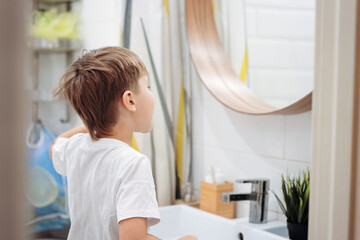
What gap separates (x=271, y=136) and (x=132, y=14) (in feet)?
2.14

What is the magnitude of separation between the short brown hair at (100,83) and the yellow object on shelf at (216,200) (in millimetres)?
584

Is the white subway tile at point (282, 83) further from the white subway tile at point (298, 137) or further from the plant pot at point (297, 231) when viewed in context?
the plant pot at point (297, 231)

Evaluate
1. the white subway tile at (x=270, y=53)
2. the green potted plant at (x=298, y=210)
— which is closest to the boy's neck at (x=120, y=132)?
the green potted plant at (x=298, y=210)

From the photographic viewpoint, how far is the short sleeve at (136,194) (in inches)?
30.2

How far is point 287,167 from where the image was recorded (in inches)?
47.1

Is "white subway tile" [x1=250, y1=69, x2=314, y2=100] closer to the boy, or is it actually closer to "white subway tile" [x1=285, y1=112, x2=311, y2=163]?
"white subway tile" [x1=285, y1=112, x2=311, y2=163]

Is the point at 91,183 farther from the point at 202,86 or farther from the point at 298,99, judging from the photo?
the point at 202,86

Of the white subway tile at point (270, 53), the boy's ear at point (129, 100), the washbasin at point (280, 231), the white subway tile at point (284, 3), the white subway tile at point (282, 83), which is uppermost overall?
the white subway tile at point (284, 3)

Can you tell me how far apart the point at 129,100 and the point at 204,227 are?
65 cm

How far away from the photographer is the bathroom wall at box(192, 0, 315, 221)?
1.17 metres

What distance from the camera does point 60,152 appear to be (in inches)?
38.2

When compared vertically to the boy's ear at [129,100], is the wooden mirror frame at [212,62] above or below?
above

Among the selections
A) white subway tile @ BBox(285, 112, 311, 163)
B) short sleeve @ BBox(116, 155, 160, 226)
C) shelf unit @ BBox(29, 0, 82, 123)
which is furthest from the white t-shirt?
shelf unit @ BBox(29, 0, 82, 123)

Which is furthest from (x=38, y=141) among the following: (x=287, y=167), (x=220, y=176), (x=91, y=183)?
(x=287, y=167)
